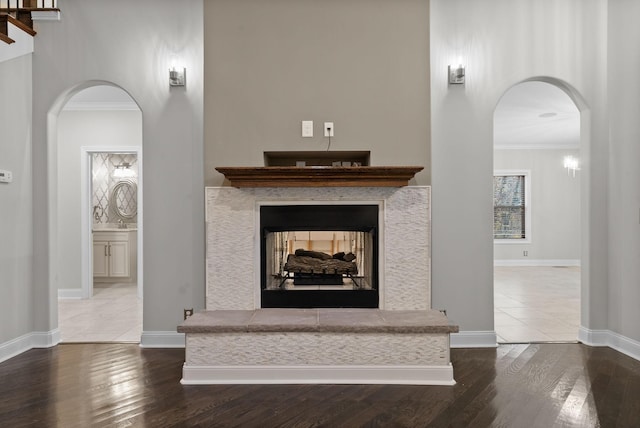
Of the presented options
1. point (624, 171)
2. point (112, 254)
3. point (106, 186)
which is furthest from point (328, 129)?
point (106, 186)

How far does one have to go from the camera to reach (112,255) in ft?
19.0

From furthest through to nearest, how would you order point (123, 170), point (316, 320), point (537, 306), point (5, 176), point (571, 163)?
point (571, 163), point (123, 170), point (537, 306), point (5, 176), point (316, 320)

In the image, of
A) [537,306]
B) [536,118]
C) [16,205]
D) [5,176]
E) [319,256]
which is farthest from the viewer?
[536,118]

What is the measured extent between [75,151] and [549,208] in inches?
333

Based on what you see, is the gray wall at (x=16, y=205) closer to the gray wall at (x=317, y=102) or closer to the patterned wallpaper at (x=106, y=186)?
the gray wall at (x=317, y=102)

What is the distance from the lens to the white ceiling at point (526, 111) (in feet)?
14.5

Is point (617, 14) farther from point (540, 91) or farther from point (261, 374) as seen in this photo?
point (261, 374)

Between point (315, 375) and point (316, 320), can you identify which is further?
point (316, 320)

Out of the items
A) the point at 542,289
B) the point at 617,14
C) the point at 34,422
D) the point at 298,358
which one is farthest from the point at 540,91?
the point at 34,422

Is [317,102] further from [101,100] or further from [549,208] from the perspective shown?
[549,208]

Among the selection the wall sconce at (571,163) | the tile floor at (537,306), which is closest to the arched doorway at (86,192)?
the tile floor at (537,306)

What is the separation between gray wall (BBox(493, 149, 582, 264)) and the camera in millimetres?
7762

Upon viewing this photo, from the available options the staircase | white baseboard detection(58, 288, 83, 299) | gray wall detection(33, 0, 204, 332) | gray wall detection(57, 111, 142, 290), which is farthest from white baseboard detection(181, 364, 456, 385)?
gray wall detection(57, 111, 142, 290)

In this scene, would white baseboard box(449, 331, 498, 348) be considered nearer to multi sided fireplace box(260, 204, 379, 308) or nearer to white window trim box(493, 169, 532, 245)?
multi sided fireplace box(260, 204, 379, 308)
